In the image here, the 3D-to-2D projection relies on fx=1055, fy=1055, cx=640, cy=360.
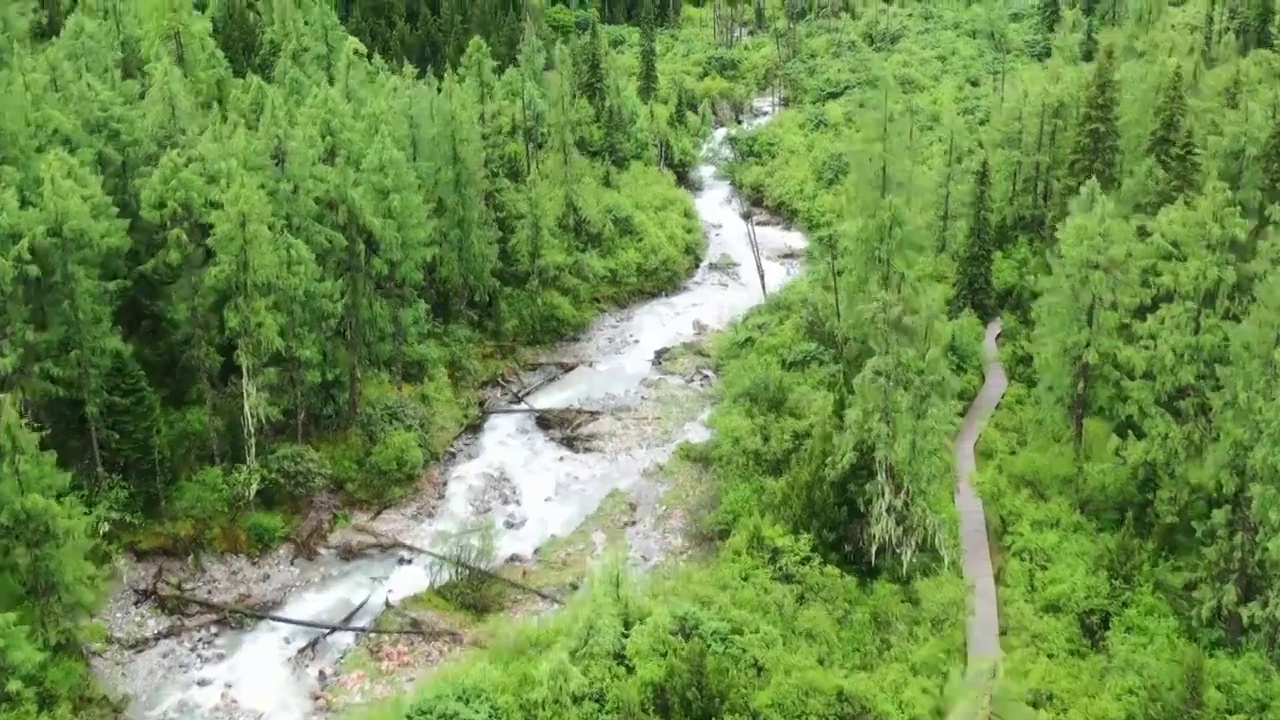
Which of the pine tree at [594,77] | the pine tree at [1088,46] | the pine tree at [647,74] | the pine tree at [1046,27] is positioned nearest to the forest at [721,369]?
the pine tree at [594,77]

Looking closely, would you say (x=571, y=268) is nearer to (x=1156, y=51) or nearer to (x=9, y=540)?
(x=9, y=540)

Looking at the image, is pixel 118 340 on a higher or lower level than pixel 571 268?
higher

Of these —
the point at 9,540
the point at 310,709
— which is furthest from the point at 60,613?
the point at 310,709

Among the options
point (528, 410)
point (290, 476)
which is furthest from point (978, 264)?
point (290, 476)

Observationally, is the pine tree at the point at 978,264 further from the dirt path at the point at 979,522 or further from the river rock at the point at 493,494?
the river rock at the point at 493,494

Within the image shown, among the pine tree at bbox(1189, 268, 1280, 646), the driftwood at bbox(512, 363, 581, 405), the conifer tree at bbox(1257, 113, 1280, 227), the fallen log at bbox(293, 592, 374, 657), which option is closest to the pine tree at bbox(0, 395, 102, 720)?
the fallen log at bbox(293, 592, 374, 657)

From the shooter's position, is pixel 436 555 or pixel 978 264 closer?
pixel 436 555

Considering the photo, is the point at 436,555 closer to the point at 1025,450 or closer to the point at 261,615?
the point at 261,615
